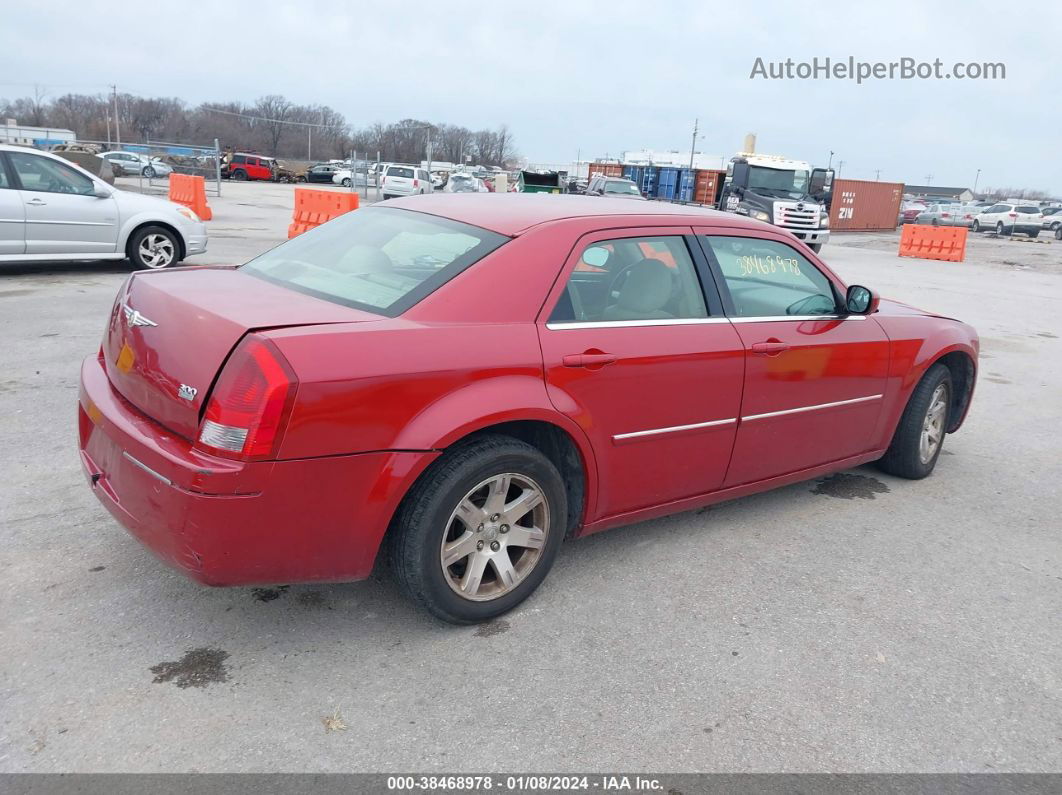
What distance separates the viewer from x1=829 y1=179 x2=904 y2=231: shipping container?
136 ft

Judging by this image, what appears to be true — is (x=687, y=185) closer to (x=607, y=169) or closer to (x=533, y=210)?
(x=607, y=169)

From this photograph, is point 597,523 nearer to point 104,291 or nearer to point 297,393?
point 297,393

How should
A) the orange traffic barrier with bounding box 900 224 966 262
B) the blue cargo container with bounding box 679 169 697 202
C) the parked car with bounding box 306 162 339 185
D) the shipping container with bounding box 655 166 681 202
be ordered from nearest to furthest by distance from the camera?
the orange traffic barrier with bounding box 900 224 966 262, the blue cargo container with bounding box 679 169 697 202, the shipping container with bounding box 655 166 681 202, the parked car with bounding box 306 162 339 185

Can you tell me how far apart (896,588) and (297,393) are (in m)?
2.74

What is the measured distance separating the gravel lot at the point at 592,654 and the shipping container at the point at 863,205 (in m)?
39.9

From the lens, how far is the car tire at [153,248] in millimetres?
10508

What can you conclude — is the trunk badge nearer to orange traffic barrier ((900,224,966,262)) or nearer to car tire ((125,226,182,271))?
car tire ((125,226,182,271))

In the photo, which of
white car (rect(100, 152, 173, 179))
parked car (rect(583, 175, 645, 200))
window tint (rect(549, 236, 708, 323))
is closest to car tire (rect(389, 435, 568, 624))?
window tint (rect(549, 236, 708, 323))

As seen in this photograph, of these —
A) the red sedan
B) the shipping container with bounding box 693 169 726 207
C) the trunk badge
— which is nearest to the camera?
the red sedan

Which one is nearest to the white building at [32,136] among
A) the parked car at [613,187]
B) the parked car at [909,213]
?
the parked car at [613,187]

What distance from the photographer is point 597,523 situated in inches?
139

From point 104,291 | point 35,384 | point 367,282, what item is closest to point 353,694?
point 367,282

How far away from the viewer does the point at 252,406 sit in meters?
2.57

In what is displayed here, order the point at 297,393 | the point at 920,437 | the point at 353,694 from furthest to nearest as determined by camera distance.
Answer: the point at 920,437, the point at 353,694, the point at 297,393
